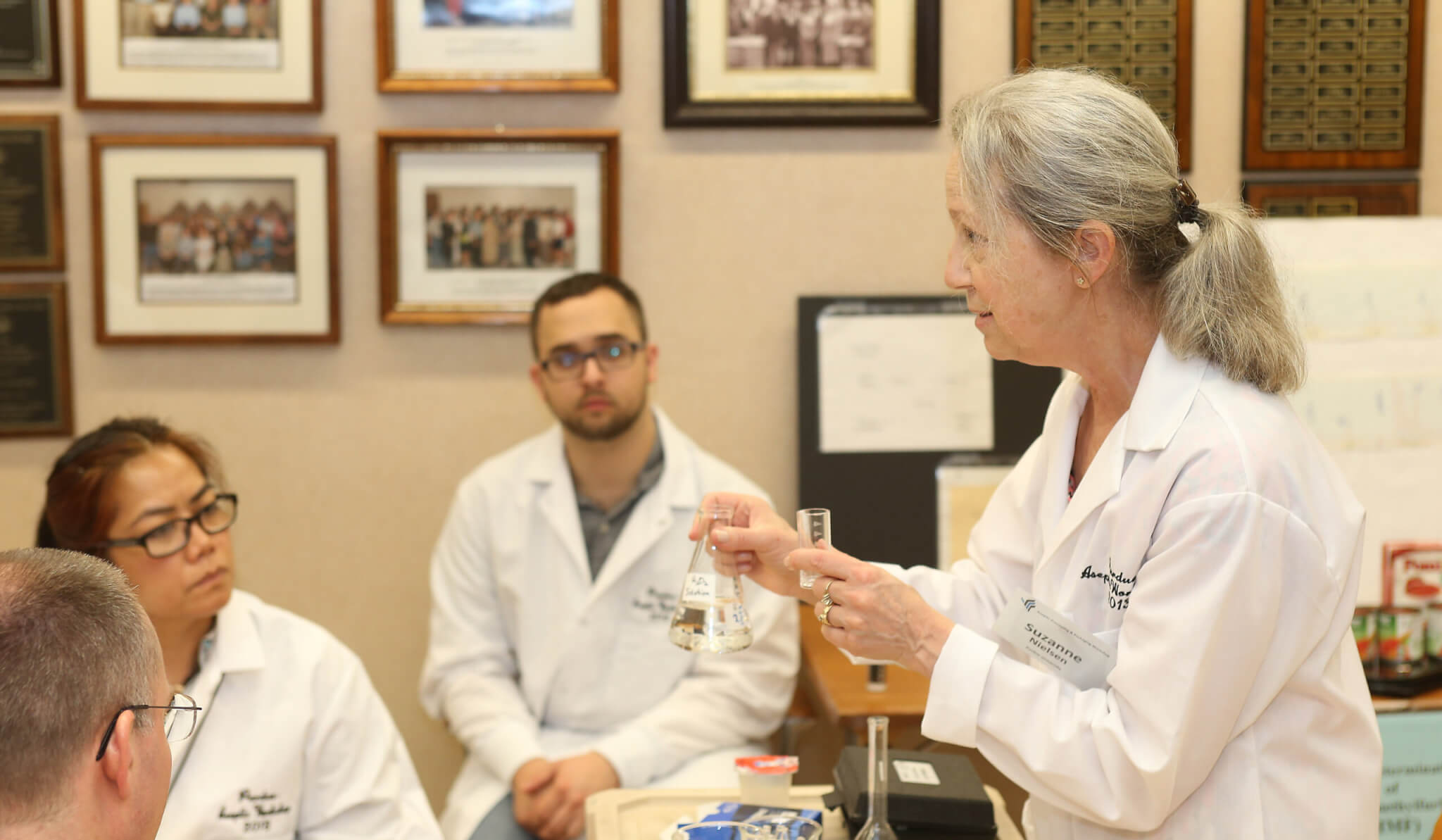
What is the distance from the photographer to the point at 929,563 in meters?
3.27

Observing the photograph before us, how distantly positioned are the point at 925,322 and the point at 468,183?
1.27 metres

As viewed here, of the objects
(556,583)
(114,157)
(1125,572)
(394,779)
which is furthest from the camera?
(114,157)

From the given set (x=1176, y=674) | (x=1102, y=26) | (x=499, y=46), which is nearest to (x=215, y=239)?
(x=499, y=46)

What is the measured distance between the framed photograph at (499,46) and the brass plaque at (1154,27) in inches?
54.2

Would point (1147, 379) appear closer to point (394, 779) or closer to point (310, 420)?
point (394, 779)

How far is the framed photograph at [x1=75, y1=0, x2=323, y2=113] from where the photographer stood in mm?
3053

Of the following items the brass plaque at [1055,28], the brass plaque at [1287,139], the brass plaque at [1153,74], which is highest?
the brass plaque at [1055,28]

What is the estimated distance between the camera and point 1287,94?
3230 mm

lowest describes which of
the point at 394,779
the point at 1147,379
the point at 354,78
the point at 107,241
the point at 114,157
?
the point at 394,779

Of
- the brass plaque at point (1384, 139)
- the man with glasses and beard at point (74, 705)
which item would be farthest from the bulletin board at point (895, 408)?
the man with glasses and beard at point (74, 705)

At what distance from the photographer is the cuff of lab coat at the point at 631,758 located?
2.58m

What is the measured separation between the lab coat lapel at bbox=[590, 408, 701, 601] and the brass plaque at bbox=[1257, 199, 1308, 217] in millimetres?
1733

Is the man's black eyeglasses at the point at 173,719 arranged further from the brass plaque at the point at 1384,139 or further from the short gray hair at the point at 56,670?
the brass plaque at the point at 1384,139

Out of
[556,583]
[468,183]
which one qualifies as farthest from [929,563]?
[468,183]
